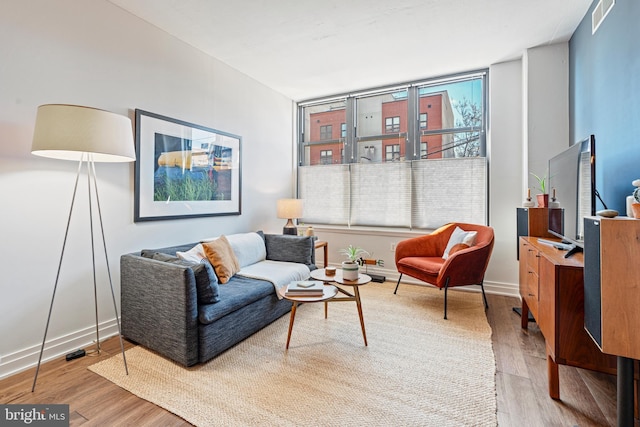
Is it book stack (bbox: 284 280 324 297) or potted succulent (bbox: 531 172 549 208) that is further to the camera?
potted succulent (bbox: 531 172 549 208)

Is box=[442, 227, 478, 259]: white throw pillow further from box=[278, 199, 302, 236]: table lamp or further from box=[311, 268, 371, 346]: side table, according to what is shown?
box=[278, 199, 302, 236]: table lamp

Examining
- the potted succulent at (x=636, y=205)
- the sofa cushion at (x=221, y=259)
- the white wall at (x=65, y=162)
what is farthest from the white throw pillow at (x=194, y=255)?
the potted succulent at (x=636, y=205)

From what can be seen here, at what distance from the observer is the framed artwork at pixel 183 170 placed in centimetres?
269

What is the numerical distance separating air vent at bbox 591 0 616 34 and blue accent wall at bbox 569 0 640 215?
2.2 inches

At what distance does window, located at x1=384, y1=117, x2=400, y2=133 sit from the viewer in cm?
426

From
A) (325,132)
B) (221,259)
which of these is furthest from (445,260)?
(325,132)

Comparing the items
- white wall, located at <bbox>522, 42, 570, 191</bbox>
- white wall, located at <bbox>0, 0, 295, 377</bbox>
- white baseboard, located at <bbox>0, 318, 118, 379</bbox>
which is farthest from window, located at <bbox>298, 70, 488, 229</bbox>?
white baseboard, located at <bbox>0, 318, 118, 379</bbox>

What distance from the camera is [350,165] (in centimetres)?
454

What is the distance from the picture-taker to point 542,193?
3.07m

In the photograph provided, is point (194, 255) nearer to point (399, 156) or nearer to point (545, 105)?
point (399, 156)

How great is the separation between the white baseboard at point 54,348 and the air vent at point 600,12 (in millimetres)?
4428

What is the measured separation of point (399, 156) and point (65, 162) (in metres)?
3.64

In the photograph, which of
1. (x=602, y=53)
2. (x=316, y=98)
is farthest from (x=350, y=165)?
(x=602, y=53)

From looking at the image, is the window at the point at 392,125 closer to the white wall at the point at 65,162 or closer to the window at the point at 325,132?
the window at the point at 325,132
